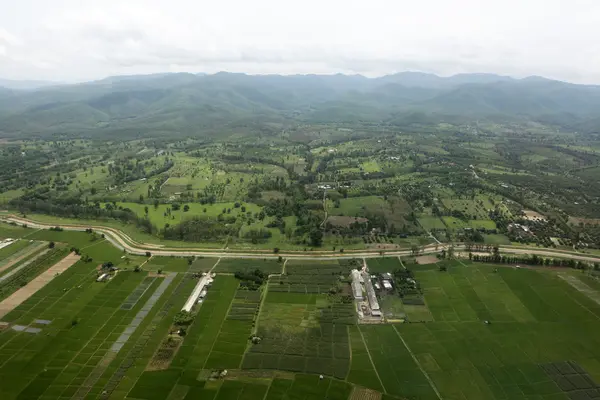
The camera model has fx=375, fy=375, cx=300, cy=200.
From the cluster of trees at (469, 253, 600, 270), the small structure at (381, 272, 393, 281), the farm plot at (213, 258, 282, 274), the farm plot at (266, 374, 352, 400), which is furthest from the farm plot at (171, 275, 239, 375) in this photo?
the cluster of trees at (469, 253, 600, 270)

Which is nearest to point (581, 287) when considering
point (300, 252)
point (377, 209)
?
point (377, 209)

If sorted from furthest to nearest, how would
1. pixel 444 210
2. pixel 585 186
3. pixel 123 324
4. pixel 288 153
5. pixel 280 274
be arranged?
pixel 288 153 < pixel 585 186 < pixel 444 210 < pixel 280 274 < pixel 123 324

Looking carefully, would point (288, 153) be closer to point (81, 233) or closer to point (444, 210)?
point (444, 210)

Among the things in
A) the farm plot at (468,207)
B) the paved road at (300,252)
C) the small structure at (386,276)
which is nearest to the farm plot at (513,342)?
the small structure at (386,276)

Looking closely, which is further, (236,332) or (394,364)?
(236,332)

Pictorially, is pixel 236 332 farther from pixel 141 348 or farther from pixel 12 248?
pixel 12 248

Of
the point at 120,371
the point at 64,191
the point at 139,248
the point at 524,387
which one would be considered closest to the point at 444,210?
the point at 524,387

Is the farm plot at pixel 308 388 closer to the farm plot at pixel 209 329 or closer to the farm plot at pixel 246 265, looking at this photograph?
the farm plot at pixel 209 329
